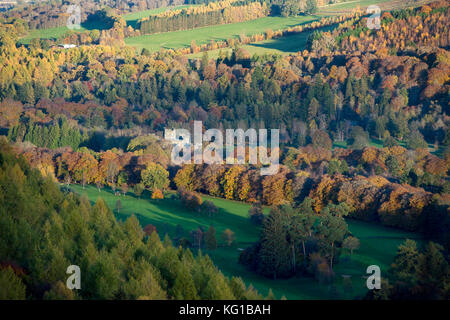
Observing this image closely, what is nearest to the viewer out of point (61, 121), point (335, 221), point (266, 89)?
point (335, 221)

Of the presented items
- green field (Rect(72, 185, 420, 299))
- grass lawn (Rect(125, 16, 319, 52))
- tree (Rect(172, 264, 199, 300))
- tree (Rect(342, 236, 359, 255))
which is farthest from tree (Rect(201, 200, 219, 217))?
grass lawn (Rect(125, 16, 319, 52))

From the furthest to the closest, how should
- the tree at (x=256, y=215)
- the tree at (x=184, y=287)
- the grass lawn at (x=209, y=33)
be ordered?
1. the grass lawn at (x=209, y=33)
2. the tree at (x=256, y=215)
3. the tree at (x=184, y=287)

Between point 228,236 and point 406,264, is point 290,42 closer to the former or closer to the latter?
point 228,236

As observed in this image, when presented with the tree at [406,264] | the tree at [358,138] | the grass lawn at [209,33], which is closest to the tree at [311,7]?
the grass lawn at [209,33]

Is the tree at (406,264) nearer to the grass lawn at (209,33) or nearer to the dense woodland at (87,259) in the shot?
the dense woodland at (87,259)
